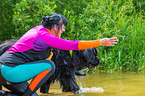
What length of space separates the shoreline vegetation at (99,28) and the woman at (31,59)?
3.31 metres

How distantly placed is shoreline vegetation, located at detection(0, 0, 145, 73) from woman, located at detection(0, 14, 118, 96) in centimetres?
331

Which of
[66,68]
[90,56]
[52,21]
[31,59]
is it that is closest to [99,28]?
[90,56]

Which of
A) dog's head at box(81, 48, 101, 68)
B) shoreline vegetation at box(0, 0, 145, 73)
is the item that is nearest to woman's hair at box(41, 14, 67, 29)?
dog's head at box(81, 48, 101, 68)

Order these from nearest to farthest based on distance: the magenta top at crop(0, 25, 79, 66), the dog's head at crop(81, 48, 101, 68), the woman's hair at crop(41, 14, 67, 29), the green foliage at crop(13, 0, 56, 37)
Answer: the magenta top at crop(0, 25, 79, 66) → the woman's hair at crop(41, 14, 67, 29) → the dog's head at crop(81, 48, 101, 68) → the green foliage at crop(13, 0, 56, 37)

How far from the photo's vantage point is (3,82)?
2.86m

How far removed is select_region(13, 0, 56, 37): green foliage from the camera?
617 cm

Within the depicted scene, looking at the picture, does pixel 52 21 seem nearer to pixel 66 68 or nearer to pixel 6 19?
pixel 66 68

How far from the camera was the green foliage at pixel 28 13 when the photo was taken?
617cm

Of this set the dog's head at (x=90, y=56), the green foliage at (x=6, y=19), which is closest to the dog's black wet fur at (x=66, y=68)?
the dog's head at (x=90, y=56)

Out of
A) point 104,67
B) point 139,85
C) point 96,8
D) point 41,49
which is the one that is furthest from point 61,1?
point 41,49

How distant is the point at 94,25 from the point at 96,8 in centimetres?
55

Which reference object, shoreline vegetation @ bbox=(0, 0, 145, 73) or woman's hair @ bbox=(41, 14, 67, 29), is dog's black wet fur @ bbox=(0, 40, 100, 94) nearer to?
woman's hair @ bbox=(41, 14, 67, 29)

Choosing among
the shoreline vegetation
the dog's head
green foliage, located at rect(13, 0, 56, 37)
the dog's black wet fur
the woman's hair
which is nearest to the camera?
the woman's hair

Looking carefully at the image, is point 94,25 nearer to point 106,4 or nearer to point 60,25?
point 106,4
